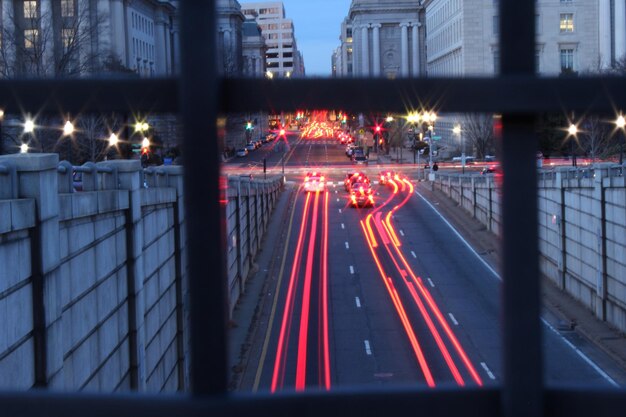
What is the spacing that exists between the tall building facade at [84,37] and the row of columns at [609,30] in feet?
4.53

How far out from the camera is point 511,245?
1.71 m

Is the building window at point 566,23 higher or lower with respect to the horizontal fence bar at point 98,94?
higher

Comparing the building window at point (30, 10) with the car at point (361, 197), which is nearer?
the building window at point (30, 10)

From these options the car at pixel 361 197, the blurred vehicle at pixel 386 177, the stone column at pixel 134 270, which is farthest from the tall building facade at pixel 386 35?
the blurred vehicle at pixel 386 177

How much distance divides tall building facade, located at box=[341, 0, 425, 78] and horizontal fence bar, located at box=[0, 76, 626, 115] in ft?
4.06

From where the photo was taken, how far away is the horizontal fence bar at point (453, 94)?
1.68 m

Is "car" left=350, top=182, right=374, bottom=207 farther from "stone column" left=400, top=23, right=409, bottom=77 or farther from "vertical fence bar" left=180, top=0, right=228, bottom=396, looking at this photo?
"vertical fence bar" left=180, top=0, right=228, bottom=396

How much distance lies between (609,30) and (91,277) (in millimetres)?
8520

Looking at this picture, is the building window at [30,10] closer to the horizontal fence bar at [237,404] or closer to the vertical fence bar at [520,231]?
the horizontal fence bar at [237,404]

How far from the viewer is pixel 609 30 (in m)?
3.04

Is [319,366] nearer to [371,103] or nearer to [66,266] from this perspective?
[66,266]

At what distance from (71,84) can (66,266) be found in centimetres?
831

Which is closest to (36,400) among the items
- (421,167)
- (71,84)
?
(71,84)

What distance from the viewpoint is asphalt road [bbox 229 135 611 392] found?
61.7ft
